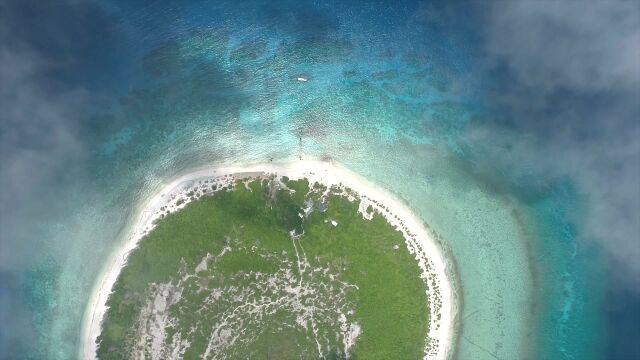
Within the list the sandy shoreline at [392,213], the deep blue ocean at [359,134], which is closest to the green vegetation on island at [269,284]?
the sandy shoreline at [392,213]

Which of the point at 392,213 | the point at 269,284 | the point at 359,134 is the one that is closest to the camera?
the point at 269,284

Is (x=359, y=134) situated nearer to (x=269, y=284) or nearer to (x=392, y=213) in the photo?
(x=392, y=213)

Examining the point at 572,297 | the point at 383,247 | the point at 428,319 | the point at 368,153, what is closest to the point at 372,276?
the point at 383,247

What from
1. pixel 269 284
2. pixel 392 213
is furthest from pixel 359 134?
pixel 269 284

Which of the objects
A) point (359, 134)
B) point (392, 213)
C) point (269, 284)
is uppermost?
point (359, 134)

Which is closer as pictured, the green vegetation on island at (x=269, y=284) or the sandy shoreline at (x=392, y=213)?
the green vegetation on island at (x=269, y=284)

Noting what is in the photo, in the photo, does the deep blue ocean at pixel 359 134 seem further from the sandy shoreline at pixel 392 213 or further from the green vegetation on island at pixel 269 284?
the green vegetation on island at pixel 269 284
